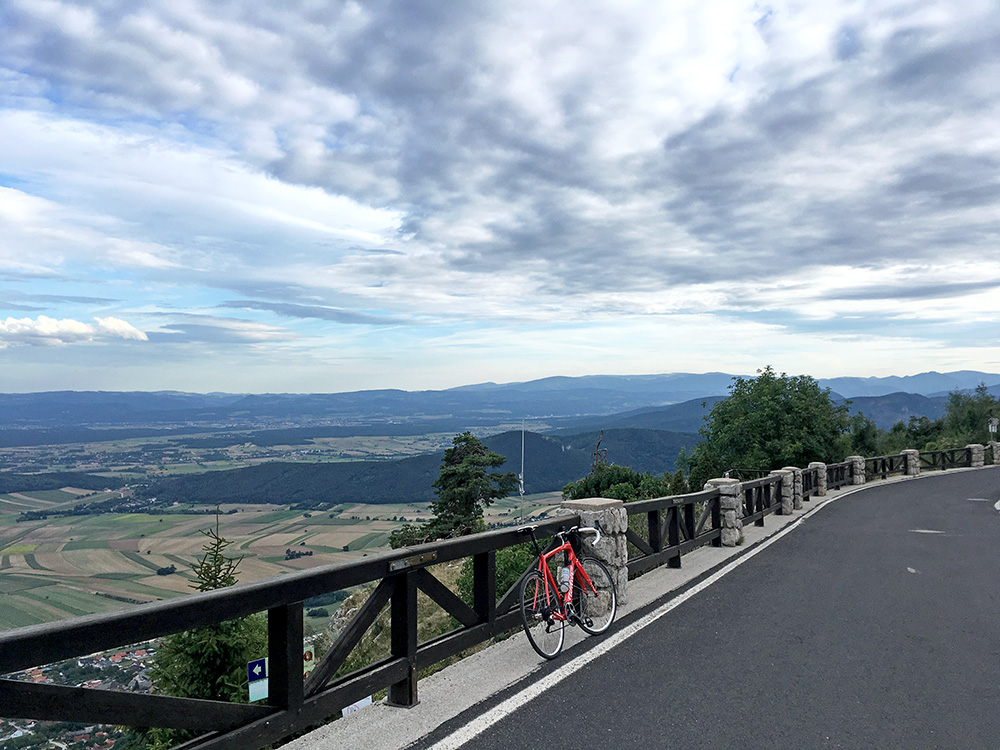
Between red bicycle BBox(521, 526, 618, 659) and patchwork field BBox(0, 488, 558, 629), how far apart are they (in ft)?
40.9

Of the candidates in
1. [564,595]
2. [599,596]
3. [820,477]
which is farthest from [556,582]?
[820,477]

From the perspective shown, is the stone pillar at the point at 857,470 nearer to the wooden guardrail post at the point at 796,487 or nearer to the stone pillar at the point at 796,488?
the wooden guardrail post at the point at 796,487

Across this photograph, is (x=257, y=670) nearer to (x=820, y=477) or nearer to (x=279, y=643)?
(x=279, y=643)

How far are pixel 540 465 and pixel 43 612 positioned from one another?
7980 cm

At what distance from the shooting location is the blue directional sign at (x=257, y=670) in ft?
12.7

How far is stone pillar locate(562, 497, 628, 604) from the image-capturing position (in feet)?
23.2

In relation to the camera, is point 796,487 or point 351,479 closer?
point 796,487

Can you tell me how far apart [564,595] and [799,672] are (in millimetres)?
2103

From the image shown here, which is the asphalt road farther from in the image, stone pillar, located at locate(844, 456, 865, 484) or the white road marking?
stone pillar, located at locate(844, 456, 865, 484)

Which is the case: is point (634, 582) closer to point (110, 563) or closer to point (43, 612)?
point (43, 612)

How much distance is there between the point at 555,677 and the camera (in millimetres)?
5348

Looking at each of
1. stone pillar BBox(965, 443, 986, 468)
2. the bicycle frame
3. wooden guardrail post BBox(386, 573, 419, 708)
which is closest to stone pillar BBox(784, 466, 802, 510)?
the bicycle frame

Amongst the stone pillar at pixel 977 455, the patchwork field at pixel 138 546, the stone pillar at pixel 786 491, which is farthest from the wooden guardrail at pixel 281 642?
the stone pillar at pixel 977 455

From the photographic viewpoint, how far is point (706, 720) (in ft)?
14.9
